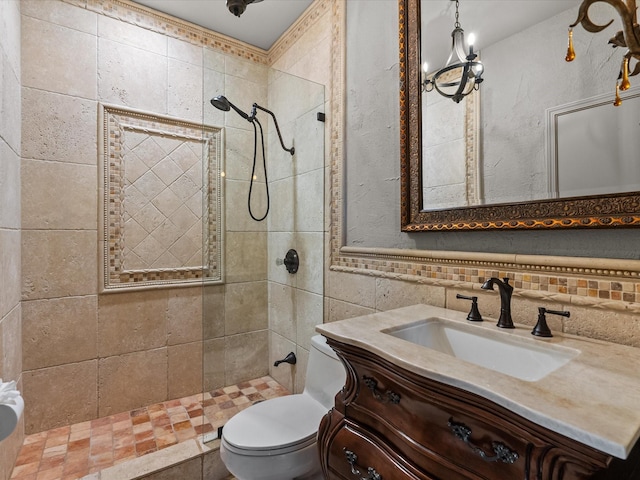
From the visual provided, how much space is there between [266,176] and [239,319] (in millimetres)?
948

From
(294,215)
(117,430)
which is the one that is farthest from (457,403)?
(117,430)

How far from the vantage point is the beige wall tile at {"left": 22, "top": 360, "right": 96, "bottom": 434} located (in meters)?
1.81

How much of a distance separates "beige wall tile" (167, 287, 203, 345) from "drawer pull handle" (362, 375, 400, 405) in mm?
1732

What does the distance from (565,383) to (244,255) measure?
177 centimetres

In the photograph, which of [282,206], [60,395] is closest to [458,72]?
[282,206]

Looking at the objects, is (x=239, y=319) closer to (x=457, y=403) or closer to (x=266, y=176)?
(x=266, y=176)

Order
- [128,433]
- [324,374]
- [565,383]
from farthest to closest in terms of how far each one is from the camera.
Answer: [128,433] < [324,374] < [565,383]

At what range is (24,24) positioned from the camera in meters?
1.79

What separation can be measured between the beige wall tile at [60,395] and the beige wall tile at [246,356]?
80 cm

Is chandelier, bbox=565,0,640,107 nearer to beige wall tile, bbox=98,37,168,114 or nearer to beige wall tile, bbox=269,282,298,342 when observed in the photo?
beige wall tile, bbox=269,282,298,342

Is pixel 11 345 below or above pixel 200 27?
below

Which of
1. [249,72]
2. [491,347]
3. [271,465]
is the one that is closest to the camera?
[491,347]

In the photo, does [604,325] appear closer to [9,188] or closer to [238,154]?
[238,154]

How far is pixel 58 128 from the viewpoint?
1871 millimetres
